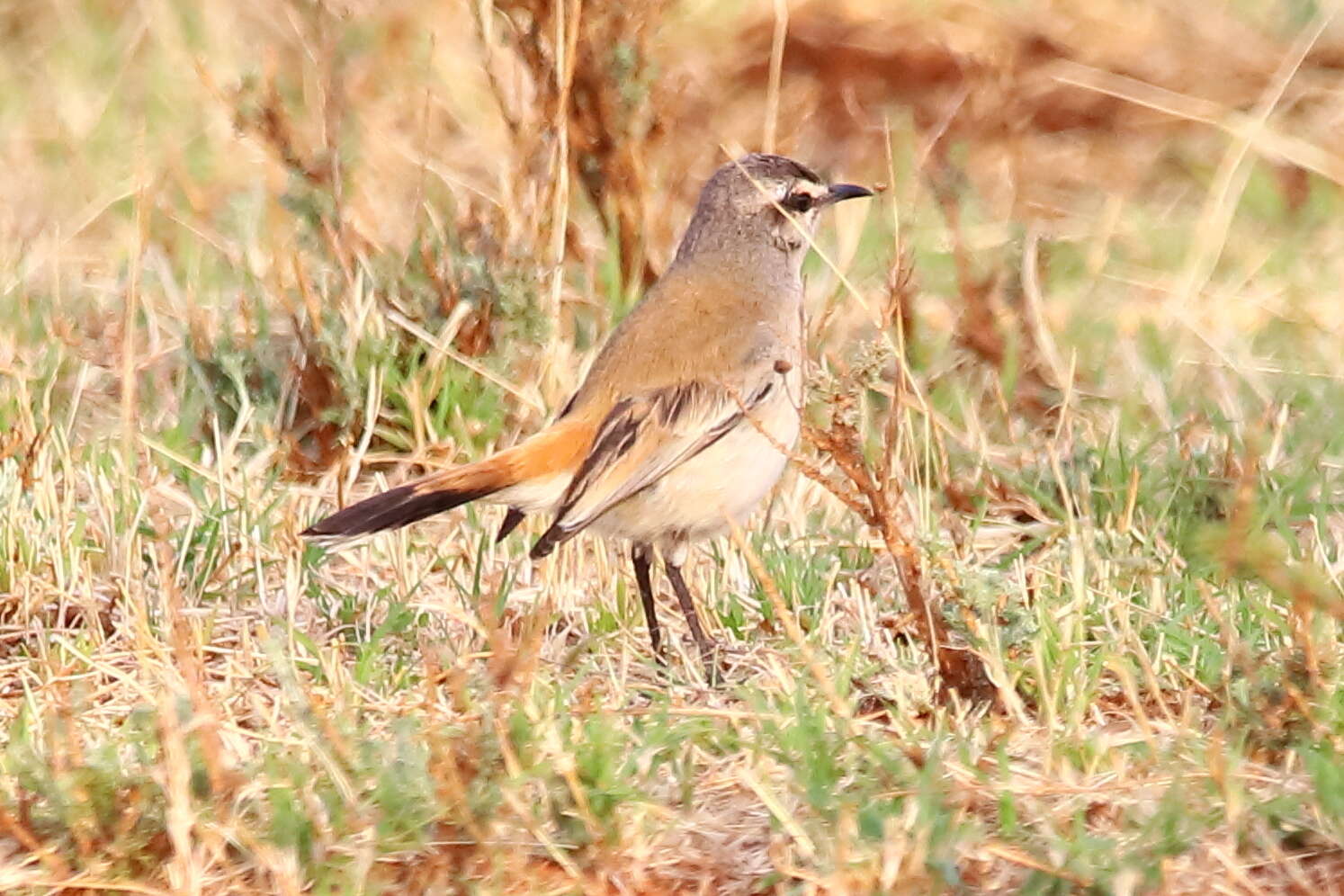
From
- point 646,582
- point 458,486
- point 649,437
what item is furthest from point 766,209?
point 458,486

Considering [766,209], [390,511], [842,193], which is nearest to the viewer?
[390,511]

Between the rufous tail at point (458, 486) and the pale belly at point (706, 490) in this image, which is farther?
the pale belly at point (706, 490)

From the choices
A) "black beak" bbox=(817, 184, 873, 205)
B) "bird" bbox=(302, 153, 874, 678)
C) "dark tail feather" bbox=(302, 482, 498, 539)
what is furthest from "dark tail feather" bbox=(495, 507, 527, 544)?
"black beak" bbox=(817, 184, 873, 205)

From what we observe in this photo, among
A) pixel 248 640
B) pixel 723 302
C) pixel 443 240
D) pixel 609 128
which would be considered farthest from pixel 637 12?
pixel 248 640

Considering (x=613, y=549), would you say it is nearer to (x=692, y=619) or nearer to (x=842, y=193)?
(x=692, y=619)

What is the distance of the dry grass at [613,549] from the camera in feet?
14.0

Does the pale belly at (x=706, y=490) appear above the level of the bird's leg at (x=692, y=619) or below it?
above

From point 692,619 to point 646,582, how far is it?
327 millimetres

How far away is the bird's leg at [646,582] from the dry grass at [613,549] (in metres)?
0.10

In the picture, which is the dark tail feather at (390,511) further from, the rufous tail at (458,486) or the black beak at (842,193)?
the black beak at (842,193)

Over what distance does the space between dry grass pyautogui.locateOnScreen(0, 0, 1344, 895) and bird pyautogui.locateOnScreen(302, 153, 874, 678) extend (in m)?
0.22

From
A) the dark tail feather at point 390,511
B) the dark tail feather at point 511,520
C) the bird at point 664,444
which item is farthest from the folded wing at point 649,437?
the dark tail feather at point 390,511

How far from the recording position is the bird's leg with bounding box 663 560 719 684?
545 cm

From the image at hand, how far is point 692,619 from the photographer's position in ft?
18.6
